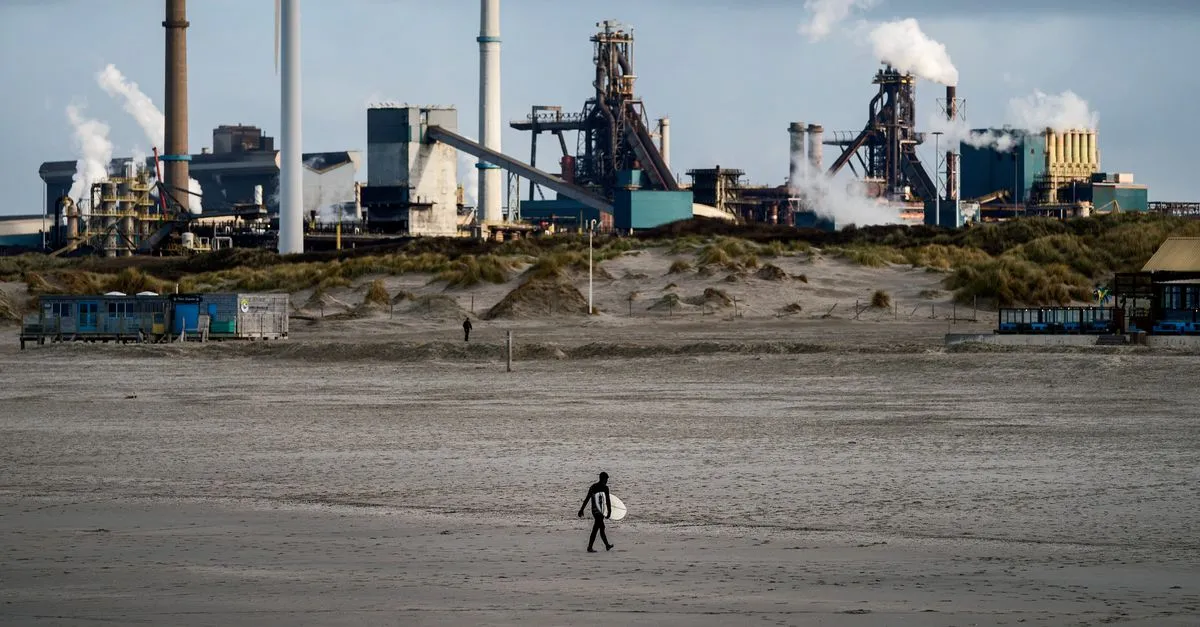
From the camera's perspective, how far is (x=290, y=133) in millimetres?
98062

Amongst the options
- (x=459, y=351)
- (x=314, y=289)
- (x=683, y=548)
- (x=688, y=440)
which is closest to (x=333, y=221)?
(x=314, y=289)

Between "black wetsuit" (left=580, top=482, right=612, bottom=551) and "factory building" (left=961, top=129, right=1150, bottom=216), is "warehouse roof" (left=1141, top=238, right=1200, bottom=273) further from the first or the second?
"factory building" (left=961, top=129, right=1150, bottom=216)

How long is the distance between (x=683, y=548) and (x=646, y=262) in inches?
2228

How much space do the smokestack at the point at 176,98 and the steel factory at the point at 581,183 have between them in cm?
13

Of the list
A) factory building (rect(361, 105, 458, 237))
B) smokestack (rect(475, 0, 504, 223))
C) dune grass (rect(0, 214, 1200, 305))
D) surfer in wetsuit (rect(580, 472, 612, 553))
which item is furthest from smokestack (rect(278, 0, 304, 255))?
surfer in wetsuit (rect(580, 472, 612, 553))

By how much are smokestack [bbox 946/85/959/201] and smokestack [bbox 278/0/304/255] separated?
55158 millimetres

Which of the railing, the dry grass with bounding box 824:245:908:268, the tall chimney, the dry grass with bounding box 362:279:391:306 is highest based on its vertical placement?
the tall chimney

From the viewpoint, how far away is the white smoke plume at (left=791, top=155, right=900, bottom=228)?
132 m

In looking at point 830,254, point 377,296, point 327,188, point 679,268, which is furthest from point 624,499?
point 327,188

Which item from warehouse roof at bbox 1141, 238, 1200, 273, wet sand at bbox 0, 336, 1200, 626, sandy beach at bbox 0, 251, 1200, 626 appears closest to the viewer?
wet sand at bbox 0, 336, 1200, 626

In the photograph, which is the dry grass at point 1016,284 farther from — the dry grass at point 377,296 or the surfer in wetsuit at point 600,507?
the surfer in wetsuit at point 600,507

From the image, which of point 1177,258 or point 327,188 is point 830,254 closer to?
point 1177,258

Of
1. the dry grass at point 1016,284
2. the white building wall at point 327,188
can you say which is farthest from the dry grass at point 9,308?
the white building wall at point 327,188

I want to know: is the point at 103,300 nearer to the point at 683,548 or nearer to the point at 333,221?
the point at 683,548
